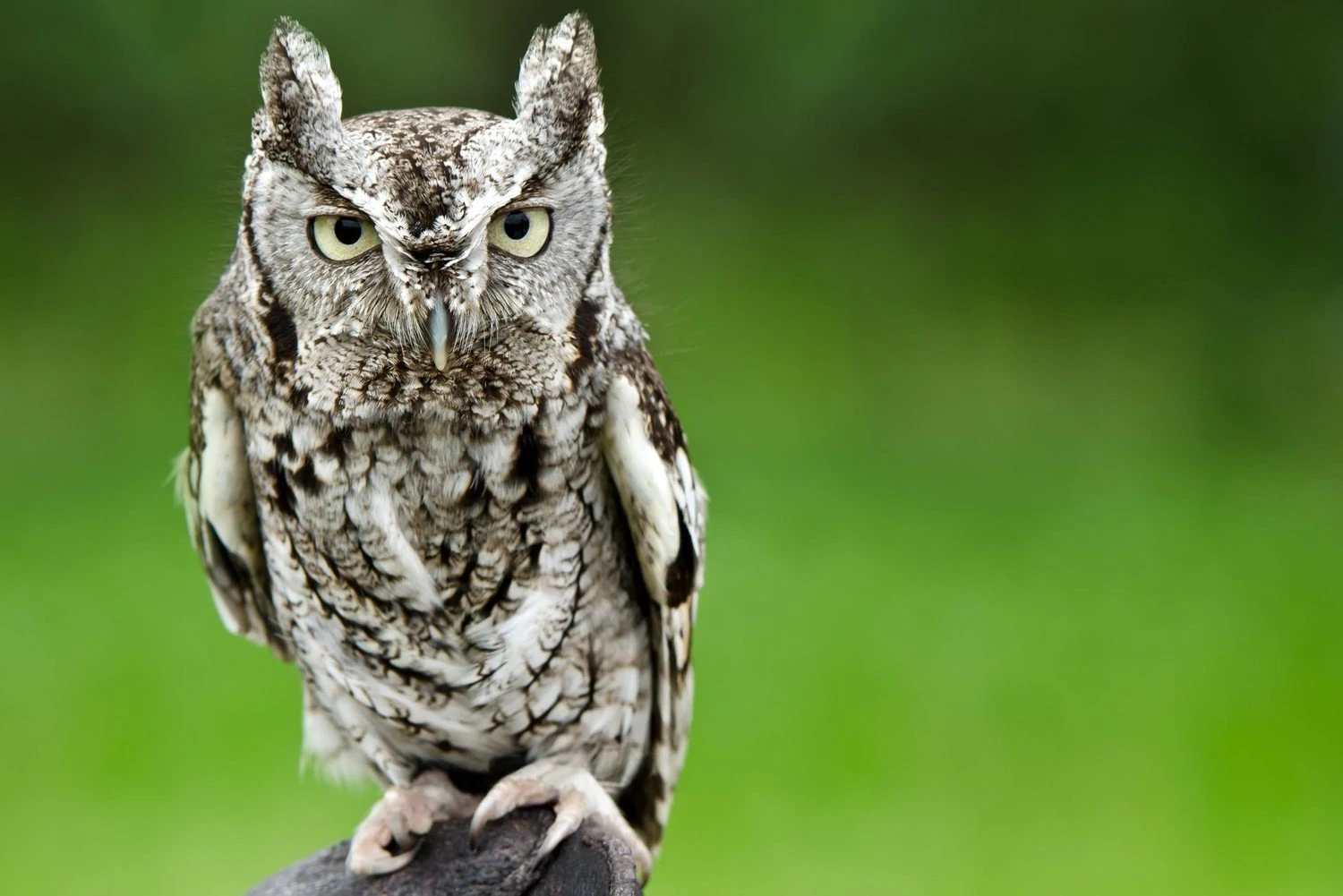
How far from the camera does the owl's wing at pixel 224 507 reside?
148 centimetres

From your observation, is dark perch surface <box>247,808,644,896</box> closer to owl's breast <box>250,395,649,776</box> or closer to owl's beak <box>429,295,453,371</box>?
owl's breast <box>250,395,649,776</box>

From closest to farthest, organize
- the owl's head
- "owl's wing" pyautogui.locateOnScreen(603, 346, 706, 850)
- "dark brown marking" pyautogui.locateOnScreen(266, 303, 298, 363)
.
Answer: the owl's head
"dark brown marking" pyautogui.locateOnScreen(266, 303, 298, 363)
"owl's wing" pyautogui.locateOnScreen(603, 346, 706, 850)

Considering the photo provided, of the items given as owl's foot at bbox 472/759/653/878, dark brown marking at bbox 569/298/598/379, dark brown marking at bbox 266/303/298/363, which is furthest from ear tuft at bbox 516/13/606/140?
owl's foot at bbox 472/759/653/878

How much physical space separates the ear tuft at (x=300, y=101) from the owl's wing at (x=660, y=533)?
36cm

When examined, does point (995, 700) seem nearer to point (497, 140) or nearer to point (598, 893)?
point (598, 893)

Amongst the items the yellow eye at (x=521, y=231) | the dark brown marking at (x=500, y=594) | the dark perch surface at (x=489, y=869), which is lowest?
the dark perch surface at (x=489, y=869)

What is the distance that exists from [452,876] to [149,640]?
86.4 inches

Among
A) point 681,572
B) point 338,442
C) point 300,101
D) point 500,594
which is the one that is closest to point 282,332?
point 338,442

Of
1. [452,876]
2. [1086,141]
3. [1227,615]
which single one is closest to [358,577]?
[452,876]

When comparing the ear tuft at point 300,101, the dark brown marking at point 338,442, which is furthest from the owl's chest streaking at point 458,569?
the ear tuft at point 300,101

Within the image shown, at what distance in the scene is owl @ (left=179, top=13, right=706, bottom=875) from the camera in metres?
1.22

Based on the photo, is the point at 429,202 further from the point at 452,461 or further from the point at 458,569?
the point at 458,569

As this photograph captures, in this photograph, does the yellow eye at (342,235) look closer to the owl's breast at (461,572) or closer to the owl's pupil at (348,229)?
the owl's pupil at (348,229)

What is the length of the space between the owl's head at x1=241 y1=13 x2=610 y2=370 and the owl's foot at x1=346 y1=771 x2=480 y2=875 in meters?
0.55
